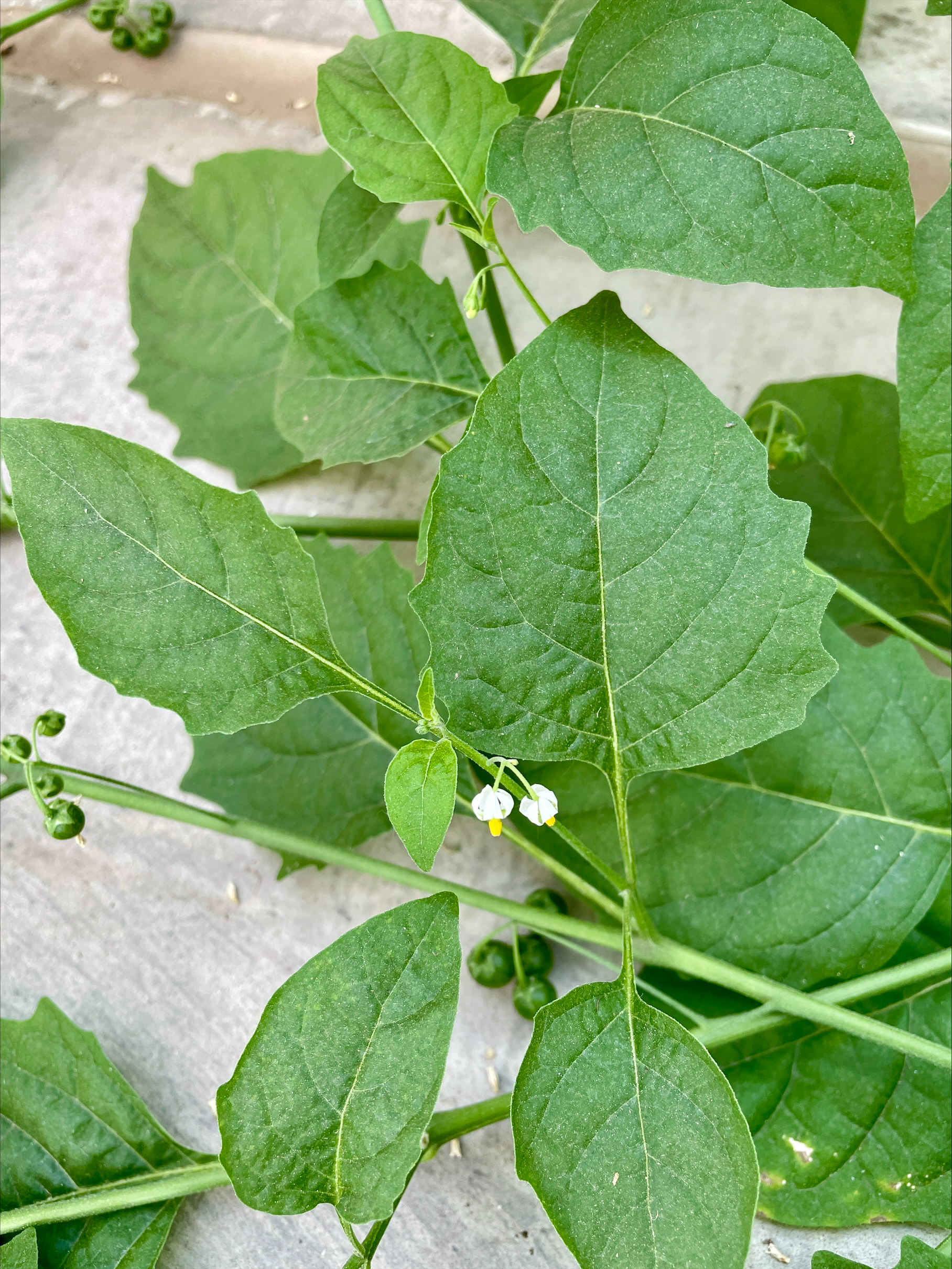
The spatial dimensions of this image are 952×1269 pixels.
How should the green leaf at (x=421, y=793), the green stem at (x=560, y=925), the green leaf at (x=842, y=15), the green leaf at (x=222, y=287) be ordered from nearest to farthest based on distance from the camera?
the green leaf at (x=421, y=793) < the green stem at (x=560, y=925) < the green leaf at (x=842, y=15) < the green leaf at (x=222, y=287)

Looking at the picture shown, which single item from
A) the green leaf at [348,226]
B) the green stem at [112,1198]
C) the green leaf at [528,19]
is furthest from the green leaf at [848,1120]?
the green leaf at [528,19]

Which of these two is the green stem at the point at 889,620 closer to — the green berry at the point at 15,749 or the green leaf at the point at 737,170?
the green leaf at the point at 737,170

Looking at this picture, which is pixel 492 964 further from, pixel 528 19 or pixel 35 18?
pixel 35 18

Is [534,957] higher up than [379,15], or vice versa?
[379,15]

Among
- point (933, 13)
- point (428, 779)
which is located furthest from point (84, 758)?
point (933, 13)

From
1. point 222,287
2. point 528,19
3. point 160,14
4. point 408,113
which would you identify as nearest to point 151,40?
point 160,14
